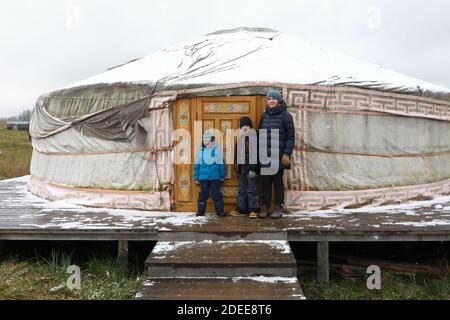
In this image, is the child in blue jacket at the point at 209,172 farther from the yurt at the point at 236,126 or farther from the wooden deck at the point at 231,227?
the yurt at the point at 236,126

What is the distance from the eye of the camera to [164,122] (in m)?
5.11

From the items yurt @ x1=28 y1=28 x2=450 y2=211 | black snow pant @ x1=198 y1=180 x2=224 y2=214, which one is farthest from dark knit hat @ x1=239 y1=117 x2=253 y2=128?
black snow pant @ x1=198 y1=180 x2=224 y2=214

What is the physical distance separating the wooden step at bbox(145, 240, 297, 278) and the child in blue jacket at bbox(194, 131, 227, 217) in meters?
1.02

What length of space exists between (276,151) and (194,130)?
92 centimetres

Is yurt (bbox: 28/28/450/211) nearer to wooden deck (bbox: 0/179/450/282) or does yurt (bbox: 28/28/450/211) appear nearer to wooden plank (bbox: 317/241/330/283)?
wooden deck (bbox: 0/179/450/282)

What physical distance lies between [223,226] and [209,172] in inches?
27.0

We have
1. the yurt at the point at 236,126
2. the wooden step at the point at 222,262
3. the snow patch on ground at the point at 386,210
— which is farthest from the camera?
the yurt at the point at 236,126

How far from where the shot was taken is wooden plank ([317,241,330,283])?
4.15m

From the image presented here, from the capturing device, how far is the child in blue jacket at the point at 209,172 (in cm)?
474

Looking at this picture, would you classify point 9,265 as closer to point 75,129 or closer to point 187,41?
point 75,129

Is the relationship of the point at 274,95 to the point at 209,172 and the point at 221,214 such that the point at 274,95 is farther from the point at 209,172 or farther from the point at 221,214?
the point at 221,214

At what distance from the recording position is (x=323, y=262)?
164 inches

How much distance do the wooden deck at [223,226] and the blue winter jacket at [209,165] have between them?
384 millimetres

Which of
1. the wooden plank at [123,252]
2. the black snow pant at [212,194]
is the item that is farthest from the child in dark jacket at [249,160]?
the wooden plank at [123,252]
